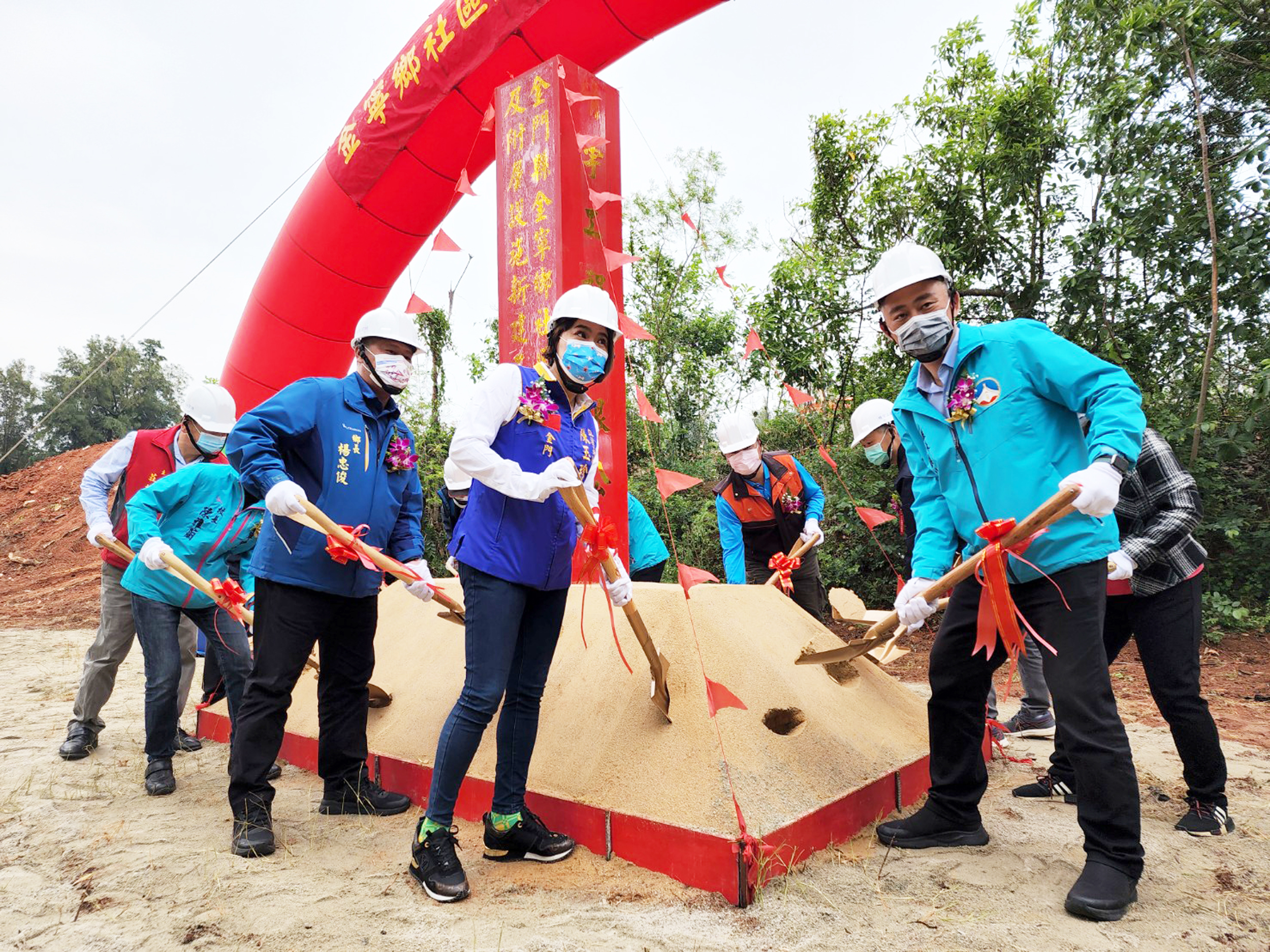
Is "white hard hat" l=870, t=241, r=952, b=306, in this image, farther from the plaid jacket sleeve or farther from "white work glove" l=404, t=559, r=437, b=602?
"white work glove" l=404, t=559, r=437, b=602

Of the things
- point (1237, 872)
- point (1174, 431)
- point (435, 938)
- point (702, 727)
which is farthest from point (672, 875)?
point (1174, 431)

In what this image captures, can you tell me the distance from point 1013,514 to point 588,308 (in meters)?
1.47

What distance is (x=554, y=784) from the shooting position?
2734 millimetres

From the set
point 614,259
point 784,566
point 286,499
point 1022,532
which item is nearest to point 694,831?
point 1022,532

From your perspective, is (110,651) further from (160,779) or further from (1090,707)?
(1090,707)

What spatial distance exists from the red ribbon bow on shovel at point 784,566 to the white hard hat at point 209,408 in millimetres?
3037

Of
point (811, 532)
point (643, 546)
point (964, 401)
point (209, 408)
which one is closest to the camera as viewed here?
point (964, 401)

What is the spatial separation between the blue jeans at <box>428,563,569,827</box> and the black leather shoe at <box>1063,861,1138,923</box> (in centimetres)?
161

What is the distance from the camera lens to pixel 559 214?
4.20 m

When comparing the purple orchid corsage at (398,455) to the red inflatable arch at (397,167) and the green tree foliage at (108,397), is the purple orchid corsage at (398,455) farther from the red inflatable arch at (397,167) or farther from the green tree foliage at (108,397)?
the green tree foliage at (108,397)

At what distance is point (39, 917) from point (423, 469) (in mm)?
9533

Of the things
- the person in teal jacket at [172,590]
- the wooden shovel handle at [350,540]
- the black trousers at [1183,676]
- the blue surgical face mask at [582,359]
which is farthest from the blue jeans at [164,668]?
the black trousers at [1183,676]

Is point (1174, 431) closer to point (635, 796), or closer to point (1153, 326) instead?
point (1153, 326)

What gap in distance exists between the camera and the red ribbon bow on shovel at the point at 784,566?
14.9 feet
